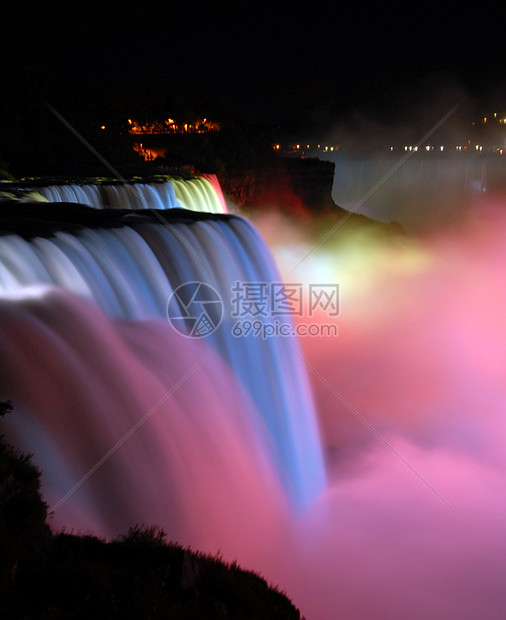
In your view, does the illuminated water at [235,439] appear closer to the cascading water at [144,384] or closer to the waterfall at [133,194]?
the cascading water at [144,384]

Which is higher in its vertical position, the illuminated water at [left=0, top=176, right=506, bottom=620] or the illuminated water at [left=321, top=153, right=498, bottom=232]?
the illuminated water at [left=0, top=176, right=506, bottom=620]

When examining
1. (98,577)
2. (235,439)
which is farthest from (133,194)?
(98,577)

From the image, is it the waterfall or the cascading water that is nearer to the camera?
the cascading water

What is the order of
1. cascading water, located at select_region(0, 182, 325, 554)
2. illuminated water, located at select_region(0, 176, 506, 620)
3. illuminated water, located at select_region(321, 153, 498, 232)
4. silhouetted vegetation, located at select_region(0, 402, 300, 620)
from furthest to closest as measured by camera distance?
illuminated water, located at select_region(321, 153, 498, 232), illuminated water, located at select_region(0, 176, 506, 620), cascading water, located at select_region(0, 182, 325, 554), silhouetted vegetation, located at select_region(0, 402, 300, 620)

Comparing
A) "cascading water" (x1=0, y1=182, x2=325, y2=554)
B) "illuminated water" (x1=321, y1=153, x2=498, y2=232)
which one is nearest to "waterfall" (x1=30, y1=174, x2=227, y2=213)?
"cascading water" (x1=0, y1=182, x2=325, y2=554)

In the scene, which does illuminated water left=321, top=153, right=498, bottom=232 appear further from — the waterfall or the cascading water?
the cascading water

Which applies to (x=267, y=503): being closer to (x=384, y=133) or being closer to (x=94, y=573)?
(x=94, y=573)

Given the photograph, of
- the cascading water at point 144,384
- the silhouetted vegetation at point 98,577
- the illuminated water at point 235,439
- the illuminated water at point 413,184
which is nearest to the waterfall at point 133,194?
the cascading water at point 144,384
